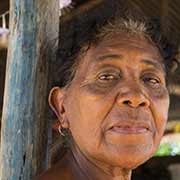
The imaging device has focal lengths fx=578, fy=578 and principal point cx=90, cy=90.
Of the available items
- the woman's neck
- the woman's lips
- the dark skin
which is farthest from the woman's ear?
Result: the woman's lips

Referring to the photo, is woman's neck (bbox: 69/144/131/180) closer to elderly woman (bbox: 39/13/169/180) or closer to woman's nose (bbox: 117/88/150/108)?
elderly woman (bbox: 39/13/169/180)

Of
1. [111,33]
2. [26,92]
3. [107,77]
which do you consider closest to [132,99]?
[107,77]

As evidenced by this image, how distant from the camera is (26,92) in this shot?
204cm

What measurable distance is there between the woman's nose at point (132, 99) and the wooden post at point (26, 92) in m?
0.43

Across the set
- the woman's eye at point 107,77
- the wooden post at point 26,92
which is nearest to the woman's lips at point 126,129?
the woman's eye at point 107,77

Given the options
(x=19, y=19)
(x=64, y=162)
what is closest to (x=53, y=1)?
(x=19, y=19)

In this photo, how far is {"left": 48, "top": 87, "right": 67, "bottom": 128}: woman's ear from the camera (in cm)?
191

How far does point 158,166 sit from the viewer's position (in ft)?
25.5

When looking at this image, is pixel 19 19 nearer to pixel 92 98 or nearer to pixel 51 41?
pixel 51 41

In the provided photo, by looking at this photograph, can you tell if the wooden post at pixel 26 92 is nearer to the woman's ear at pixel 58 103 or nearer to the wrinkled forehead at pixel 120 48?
the woman's ear at pixel 58 103

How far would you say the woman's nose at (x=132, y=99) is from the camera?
5.60 ft

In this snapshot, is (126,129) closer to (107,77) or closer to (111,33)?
(107,77)

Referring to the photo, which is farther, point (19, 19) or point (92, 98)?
point (19, 19)

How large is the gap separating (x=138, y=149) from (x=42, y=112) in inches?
18.8
